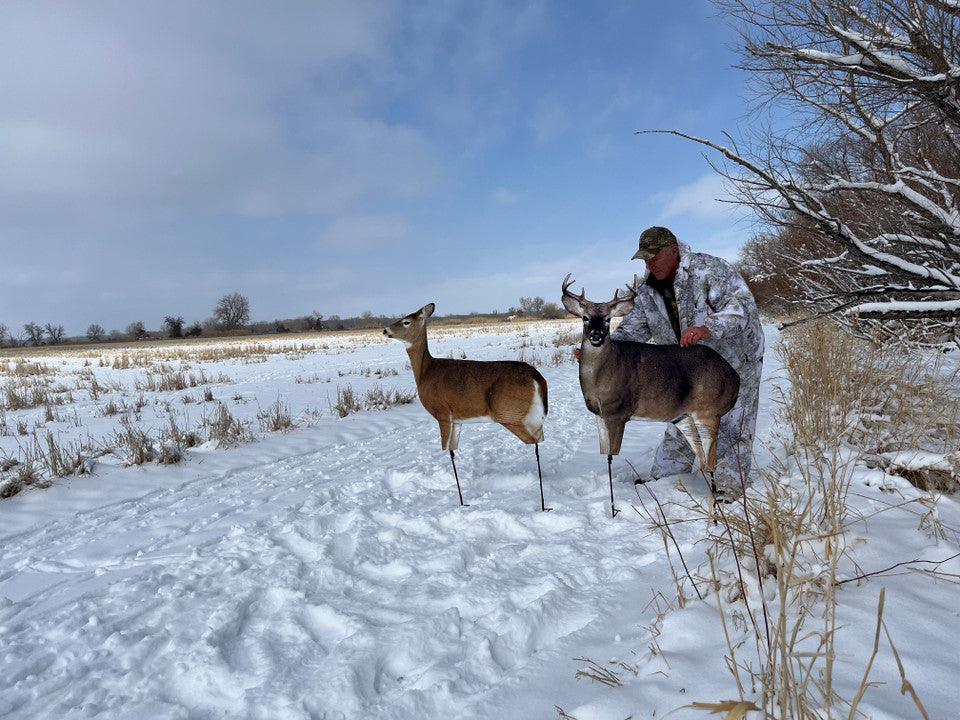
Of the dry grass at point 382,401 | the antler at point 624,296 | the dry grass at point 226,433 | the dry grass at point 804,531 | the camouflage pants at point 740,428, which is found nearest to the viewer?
the dry grass at point 804,531

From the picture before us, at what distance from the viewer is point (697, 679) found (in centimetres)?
152

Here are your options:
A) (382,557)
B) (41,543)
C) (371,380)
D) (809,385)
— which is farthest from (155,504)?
(371,380)

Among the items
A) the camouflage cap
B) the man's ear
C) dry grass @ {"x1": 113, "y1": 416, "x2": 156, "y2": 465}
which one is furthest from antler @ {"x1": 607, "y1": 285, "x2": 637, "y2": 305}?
dry grass @ {"x1": 113, "y1": 416, "x2": 156, "y2": 465}

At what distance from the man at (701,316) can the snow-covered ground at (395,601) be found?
24.6 inches

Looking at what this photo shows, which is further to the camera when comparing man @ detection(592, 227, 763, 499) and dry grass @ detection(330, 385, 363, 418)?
dry grass @ detection(330, 385, 363, 418)

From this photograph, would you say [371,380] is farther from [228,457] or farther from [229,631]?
[229,631]

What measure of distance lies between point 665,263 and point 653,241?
21cm

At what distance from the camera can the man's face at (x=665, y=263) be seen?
3688 millimetres

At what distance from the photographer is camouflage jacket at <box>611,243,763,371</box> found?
3.59m

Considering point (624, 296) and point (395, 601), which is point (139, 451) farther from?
point (624, 296)

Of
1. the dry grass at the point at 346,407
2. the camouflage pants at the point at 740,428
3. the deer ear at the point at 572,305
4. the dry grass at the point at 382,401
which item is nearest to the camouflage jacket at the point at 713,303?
the camouflage pants at the point at 740,428

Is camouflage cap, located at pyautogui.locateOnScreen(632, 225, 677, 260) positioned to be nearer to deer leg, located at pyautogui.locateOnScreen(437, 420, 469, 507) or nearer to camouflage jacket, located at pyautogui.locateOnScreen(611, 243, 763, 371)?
camouflage jacket, located at pyautogui.locateOnScreen(611, 243, 763, 371)

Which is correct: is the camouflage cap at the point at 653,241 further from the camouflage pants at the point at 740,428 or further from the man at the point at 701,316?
the camouflage pants at the point at 740,428

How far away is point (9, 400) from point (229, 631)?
38.9 ft
